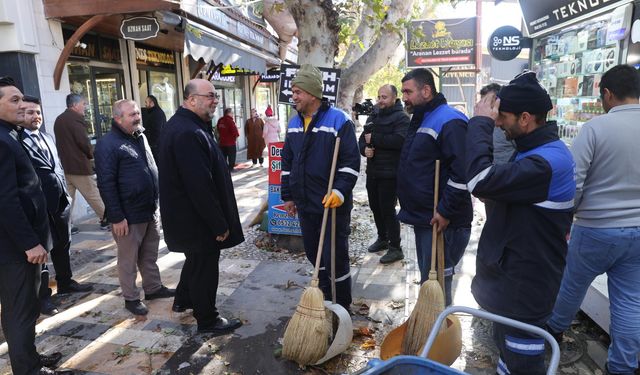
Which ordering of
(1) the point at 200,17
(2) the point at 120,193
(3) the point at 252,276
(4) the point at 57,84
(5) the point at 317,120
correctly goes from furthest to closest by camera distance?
(1) the point at 200,17 < (4) the point at 57,84 < (3) the point at 252,276 < (2) the point at 120,193 < (5) the point at 317,120

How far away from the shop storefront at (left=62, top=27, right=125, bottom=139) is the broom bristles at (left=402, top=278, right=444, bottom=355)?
724 cm

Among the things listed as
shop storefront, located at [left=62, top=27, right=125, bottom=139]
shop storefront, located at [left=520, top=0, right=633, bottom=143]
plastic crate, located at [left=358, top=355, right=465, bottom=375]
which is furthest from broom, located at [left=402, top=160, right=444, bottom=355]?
shop storefront, located at [left=62, top=27, right=125, bottom=139]

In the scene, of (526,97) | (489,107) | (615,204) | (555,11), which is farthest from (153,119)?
(615,204)

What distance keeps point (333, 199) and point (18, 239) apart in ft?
6.74

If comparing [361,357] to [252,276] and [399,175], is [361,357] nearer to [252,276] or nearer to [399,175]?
[399,175]

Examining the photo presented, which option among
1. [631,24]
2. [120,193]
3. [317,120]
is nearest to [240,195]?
[120,193]

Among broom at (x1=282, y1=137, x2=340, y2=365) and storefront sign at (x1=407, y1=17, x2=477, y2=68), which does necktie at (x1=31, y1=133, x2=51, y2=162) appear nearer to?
broom at (x1=282, y1=137, x2=340, y2=365)

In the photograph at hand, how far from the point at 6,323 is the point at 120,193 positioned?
4.33 feet

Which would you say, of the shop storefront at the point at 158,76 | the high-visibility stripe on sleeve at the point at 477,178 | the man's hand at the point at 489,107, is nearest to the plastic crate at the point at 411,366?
the high-visibility stripe on sleeve at the point at 477,178

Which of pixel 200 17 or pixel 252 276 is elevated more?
pixel 200 17

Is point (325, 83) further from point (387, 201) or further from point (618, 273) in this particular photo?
point (618, 273)

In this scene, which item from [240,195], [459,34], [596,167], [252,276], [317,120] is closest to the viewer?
[596,167]

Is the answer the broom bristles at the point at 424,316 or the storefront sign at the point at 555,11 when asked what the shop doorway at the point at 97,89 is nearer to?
the storefront sign at the point at 555,11

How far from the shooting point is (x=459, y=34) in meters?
12.0
